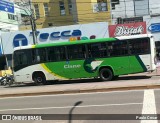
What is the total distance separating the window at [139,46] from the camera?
905 inches

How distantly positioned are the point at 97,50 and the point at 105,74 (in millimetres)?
1554

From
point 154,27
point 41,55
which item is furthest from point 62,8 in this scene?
point 41,55

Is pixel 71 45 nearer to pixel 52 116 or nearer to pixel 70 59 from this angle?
pixel 70 59

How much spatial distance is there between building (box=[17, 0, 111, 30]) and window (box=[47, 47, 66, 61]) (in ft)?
105

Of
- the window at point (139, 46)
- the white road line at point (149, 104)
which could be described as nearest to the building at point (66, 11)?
the window at point (139, 46)

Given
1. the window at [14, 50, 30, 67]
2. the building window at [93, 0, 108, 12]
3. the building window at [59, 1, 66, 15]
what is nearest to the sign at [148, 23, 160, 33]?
the window at [14, 50, 30, 67]

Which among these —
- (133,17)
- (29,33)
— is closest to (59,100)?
(29,33)

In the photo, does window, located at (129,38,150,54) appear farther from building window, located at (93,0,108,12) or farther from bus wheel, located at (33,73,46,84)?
building window, located at (93,0,108,12)

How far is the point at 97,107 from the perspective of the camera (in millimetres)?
12938

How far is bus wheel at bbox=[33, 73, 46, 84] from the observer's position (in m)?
26.0

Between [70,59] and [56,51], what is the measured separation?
1147 mm

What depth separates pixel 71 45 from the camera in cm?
2456

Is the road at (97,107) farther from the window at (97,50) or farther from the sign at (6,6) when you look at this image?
the sign at (6,6)

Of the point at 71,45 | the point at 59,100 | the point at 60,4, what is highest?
the point at 60,4
